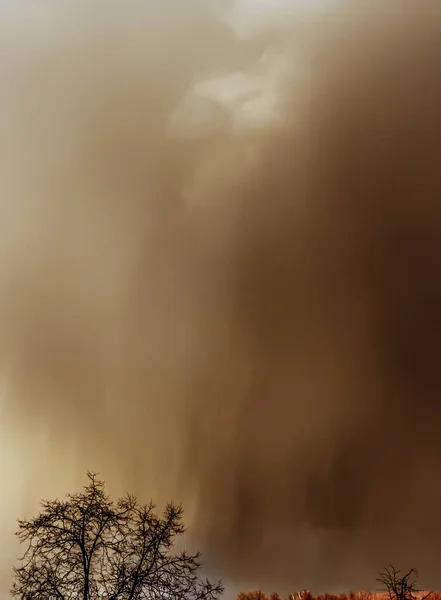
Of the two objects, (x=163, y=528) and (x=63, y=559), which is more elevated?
(x=163, y=528)

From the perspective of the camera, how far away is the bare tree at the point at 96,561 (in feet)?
15.7

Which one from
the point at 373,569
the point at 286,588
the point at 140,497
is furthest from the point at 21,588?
the point at 373,569

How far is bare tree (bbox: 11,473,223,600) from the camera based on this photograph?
15.7 feet

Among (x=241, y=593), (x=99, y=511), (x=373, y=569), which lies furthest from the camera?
(x=373, y=569)

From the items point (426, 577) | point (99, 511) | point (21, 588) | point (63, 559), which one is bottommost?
point (21, 588)

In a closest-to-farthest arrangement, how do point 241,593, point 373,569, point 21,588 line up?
point 21,588, point 241,593, point 373,569

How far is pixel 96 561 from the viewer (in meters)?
5.14

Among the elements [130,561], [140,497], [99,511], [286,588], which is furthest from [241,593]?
[99,511]

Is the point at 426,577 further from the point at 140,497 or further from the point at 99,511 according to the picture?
the point at 99,511

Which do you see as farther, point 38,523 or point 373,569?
point 373,569

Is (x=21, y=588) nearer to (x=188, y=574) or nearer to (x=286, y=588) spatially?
(x=188, y=574)

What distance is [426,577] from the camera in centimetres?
716

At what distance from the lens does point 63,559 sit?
496 centimetres

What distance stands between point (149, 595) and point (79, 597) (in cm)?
61
